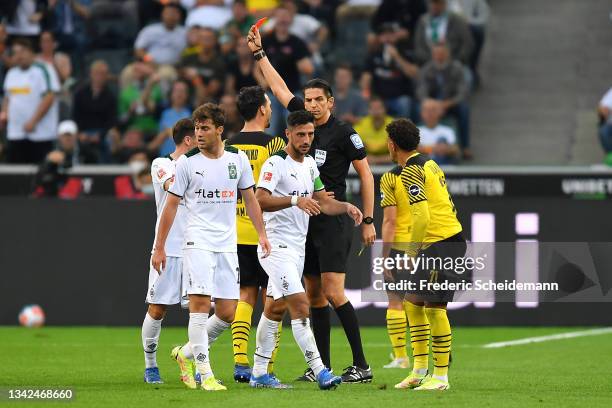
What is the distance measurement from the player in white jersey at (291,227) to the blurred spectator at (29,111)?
1032 centimetres

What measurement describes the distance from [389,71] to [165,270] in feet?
35.5

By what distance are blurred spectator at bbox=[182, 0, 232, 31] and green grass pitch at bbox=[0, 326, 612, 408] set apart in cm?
690

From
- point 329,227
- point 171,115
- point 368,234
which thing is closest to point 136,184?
point 171,115

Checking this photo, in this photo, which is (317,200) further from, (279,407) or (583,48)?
(583,48)

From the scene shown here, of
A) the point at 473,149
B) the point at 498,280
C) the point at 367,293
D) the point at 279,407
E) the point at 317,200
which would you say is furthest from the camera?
the point at 473,149

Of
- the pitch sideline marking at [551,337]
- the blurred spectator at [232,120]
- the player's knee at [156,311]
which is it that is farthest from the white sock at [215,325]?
the blurred spectator at [232,120]

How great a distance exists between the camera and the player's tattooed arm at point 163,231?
10867 mm

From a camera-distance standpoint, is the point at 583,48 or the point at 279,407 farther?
the point at 583,48

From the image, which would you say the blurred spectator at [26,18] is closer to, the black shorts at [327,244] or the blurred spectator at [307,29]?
the blurred spectator at [307,29]

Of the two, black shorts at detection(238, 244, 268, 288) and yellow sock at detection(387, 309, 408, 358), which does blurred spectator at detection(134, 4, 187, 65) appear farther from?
black shorts at detection(238, 244, 268, 288)

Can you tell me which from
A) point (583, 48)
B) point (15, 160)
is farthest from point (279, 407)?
point (583, 48)

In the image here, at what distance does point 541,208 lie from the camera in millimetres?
18359

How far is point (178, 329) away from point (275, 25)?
5.70 metres

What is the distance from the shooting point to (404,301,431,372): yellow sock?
37.9 ft
